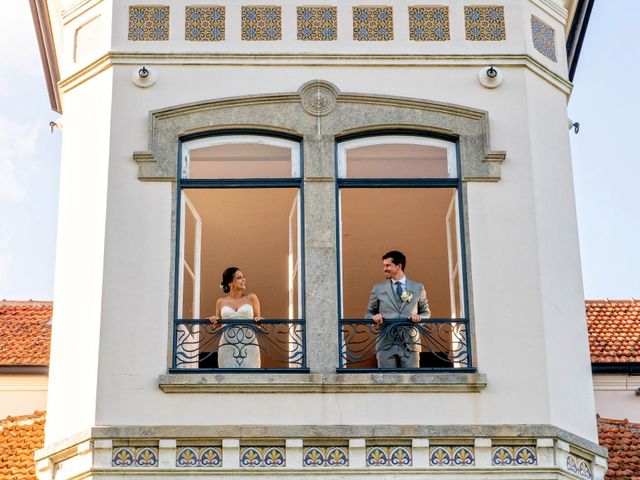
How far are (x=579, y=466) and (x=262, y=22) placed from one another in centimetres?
591

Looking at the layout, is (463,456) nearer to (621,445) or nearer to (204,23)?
(621,445)

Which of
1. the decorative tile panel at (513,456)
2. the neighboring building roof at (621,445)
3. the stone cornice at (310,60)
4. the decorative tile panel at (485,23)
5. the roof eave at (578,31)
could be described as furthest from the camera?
the roof eave at (578,31)

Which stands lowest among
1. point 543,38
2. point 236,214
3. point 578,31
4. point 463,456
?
point 463,456

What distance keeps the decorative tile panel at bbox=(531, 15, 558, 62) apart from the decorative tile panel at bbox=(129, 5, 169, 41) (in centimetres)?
406

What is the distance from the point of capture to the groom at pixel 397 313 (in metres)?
16.6

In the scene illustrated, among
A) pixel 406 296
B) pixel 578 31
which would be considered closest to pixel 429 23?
pixel 578 31

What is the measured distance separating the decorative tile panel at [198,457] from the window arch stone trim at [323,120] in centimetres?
322

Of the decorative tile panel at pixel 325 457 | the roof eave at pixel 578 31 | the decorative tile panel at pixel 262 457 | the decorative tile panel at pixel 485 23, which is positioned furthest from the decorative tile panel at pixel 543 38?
the decorative tile panel at pixel 262 457

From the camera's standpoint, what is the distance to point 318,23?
18.1 m

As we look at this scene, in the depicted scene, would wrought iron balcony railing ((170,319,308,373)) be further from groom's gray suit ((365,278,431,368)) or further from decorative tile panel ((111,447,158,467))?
decorative tile panel ((111,447,158,467))

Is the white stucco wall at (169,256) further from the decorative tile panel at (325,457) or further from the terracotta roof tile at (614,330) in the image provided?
the terracotta roof tile at (614,330)

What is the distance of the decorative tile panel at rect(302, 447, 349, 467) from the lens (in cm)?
1566

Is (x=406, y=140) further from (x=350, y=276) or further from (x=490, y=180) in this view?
(x=350, y=276)

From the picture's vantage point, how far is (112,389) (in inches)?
633
